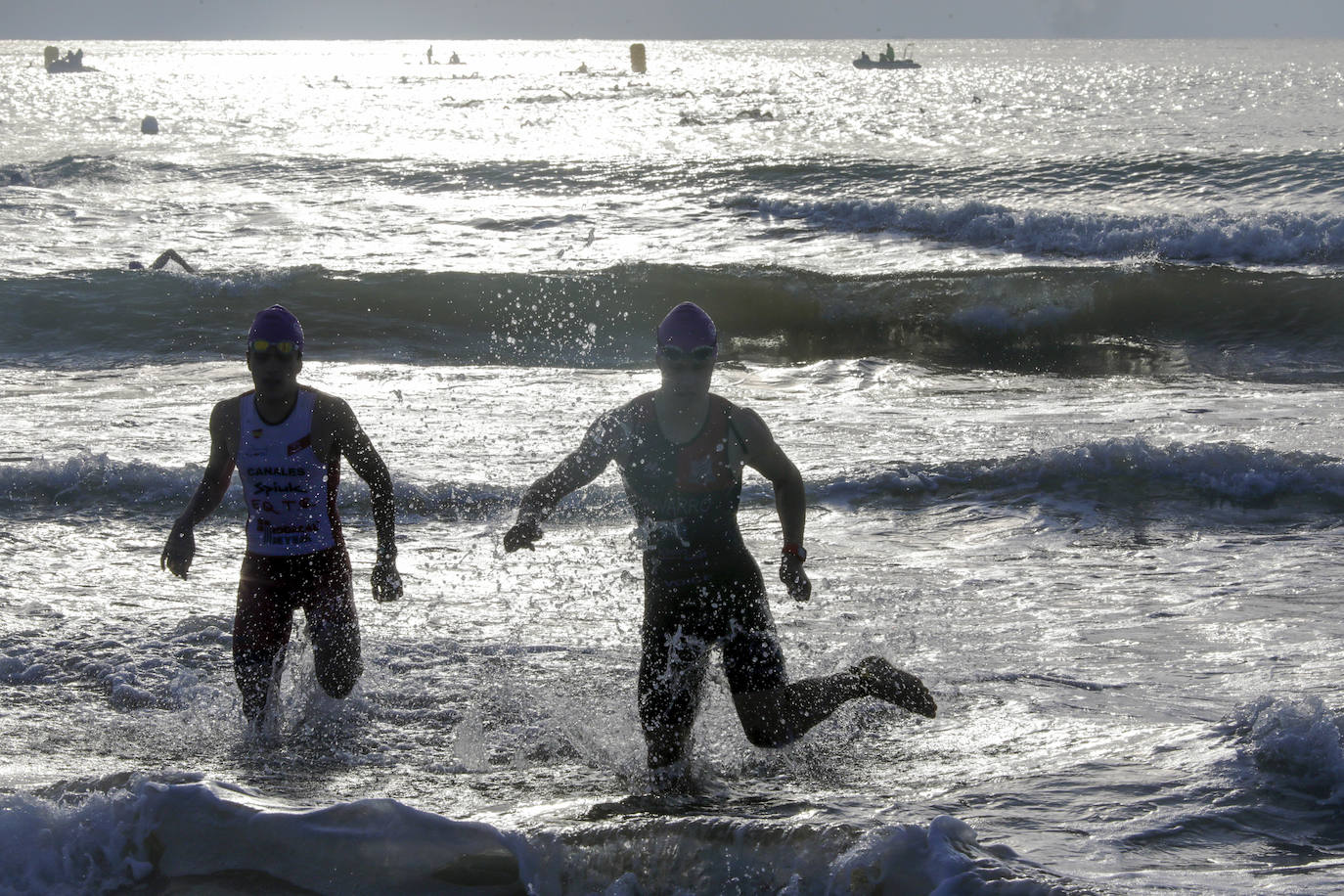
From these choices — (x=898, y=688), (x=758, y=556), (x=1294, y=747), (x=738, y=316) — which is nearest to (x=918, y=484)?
(x=758, y=556)

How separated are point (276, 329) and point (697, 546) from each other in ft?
5.74

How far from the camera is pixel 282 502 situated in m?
4.64

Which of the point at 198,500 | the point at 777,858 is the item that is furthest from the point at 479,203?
the point at 777,858

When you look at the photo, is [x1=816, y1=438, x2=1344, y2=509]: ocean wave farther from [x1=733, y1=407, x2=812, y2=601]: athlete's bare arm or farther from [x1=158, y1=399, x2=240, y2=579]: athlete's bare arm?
[x1=158, y1=399, x2=240, y2=579]: athlete's bare arm

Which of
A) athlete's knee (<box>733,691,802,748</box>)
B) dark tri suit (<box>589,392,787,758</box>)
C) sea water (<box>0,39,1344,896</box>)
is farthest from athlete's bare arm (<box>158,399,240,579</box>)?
athlete's knee (<box>733,691,802,748</box>)

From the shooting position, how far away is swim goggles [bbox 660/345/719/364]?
3.97 m

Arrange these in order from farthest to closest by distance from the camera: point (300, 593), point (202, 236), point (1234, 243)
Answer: point (202, 236) → point (1234, 243) → point (300, 593)

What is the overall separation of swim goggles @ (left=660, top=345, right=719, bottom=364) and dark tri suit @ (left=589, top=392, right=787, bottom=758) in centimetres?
18

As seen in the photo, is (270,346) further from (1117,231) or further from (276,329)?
(1117,231)

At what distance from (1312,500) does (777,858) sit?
6018 millimetres

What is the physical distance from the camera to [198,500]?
4785 mm

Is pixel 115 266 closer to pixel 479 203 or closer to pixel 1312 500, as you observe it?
pixel 479 203

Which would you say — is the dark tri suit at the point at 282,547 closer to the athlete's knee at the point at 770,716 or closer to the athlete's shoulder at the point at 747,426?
the athlete's shoulder at the point at 747,426

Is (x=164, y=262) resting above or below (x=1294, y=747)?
above
